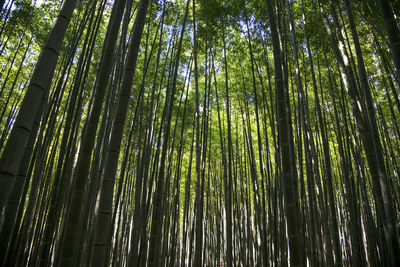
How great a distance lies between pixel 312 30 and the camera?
15.4 ft

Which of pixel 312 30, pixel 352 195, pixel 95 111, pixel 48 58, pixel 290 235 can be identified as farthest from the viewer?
pixel 312 30

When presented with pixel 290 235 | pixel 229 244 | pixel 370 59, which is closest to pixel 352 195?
pixel 229 244

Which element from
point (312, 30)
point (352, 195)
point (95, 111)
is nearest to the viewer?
point (95, 111)

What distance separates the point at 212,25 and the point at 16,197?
4.12 meters

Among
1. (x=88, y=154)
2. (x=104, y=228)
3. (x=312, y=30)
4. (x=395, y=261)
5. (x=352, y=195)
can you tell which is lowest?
(x=395, y=261)

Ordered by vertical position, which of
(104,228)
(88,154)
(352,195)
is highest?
(352,195)

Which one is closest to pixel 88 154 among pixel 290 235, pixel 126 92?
pixel 126 92

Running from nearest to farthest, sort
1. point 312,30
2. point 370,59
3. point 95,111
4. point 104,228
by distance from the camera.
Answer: point 104,228, point 95,111, point 312,30, point 370,59

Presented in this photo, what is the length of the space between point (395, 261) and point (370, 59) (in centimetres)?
485

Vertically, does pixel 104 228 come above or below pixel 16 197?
below

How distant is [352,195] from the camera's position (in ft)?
12.2

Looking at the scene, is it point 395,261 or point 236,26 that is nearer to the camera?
point 395,261

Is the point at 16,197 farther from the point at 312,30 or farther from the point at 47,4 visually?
the point at 312,30

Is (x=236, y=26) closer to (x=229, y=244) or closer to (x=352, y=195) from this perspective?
(x=352, y=195)
